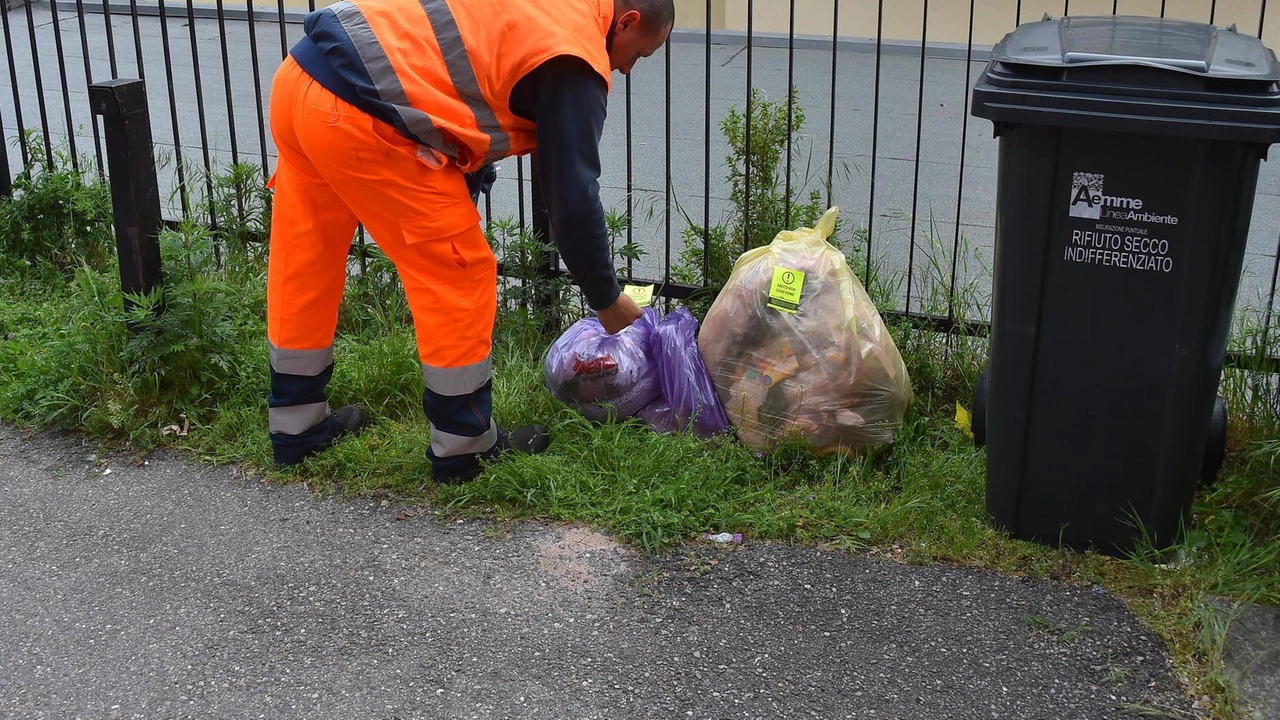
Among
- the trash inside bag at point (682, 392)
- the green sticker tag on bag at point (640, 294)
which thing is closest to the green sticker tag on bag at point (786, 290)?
the trash inside bag at point (682, 392)

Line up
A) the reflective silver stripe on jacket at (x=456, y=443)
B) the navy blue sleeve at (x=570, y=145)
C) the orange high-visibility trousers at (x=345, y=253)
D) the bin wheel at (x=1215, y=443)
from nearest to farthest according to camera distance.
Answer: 1. the navy blue sleeve at (x=570, y=145)
2. the orange high-visibility trousers at (x=345, y=253)
3. the bin wheel at (x=1215, y=443)
4. the reflective silver stripe on jacket at (x=456, y=443)

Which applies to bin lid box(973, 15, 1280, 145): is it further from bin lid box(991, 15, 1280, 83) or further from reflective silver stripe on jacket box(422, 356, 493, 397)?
reflective silver stripe on jacket box(422, 356, 493, 397)

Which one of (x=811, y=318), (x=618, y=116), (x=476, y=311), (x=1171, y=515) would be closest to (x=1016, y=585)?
(x=1171, y=515)

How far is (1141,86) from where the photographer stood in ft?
8.71

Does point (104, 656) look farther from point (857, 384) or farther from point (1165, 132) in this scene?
point (1165, 132)

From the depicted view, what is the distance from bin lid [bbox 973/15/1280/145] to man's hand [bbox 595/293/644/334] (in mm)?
1059

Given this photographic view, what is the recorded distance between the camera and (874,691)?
262cm

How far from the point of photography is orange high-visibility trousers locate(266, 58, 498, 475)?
2982 millimetres

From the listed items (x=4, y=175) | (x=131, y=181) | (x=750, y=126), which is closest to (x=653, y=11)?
(x=750, y=126)

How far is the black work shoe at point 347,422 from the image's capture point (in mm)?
3691

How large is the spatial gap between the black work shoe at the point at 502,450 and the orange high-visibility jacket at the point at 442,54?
944 mm

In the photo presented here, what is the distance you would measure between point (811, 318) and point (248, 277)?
2.26 metres

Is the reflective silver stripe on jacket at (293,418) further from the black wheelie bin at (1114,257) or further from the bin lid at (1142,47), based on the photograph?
the bin lid at (1142,47)

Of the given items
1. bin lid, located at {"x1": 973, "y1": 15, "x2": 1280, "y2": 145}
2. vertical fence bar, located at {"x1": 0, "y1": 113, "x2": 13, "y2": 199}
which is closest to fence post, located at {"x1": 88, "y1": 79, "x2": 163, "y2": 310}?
vertical fence bar, located at {"x1": 0, "y1": 113, "x2": 13, "y2": 199}
